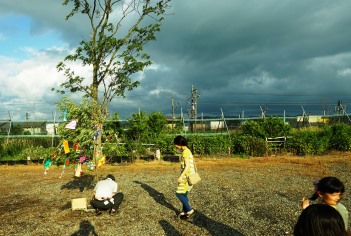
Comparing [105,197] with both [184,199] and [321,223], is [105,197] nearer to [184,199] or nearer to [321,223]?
[184,199]

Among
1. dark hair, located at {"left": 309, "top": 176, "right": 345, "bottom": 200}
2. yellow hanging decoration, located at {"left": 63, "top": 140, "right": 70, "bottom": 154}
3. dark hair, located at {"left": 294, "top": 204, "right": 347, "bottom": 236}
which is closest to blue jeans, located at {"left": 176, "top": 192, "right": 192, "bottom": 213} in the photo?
yellow hanging decoration, located at {"left": 63, "top": 140, "right": 70, "bottom": 154}

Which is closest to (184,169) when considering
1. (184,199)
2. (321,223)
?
(184,199)

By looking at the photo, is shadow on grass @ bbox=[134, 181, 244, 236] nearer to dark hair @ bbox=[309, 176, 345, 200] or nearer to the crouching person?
the crouching person

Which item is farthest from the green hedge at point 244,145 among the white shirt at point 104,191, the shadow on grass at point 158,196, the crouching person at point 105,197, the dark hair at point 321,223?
the dark hair at point 321,223

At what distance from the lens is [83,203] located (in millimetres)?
8727

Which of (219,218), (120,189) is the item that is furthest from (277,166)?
(219,218)

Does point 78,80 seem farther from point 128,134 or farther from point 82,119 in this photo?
point 128,134

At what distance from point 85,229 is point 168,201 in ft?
9.86

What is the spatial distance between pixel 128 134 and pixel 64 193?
1001 centimetres

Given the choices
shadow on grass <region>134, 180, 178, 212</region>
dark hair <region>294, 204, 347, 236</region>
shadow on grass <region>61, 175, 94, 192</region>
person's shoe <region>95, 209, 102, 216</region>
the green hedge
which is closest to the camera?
dark hair <region>294, 204, 347, 236</region>

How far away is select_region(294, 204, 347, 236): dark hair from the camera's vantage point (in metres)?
2.10

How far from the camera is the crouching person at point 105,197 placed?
8.09 m

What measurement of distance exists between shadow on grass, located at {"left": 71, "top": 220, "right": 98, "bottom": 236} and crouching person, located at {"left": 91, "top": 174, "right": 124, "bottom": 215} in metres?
0.54

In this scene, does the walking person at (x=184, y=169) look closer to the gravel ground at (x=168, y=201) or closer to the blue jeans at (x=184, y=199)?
the blue jeans at (x=184, y=199)
